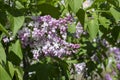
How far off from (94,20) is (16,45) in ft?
1.63

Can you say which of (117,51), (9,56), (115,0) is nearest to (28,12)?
(9,56)

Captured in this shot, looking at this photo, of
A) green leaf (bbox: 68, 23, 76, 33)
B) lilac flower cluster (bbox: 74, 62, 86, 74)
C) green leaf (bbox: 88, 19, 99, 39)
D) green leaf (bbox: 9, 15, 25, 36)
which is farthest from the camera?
lilac flower cluster (bbox: 74, 62, 86, 74)

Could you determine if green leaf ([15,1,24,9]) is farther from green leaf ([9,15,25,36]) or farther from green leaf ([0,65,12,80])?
green leaf ([0,65,12,80])

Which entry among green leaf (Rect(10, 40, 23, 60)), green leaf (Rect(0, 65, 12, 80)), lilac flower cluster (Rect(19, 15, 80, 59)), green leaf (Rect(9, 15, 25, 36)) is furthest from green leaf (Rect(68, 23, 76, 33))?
green leaf (Rect(0, 65, 12, 80))

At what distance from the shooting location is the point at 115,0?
175cm

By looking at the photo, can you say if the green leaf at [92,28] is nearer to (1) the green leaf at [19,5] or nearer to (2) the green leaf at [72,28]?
(2) the green leaf at [72,28]

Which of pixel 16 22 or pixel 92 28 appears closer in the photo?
pixel 16 22

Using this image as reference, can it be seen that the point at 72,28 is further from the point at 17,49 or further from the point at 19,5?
the point at 17,49

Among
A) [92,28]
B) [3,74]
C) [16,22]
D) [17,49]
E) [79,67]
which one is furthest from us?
[79,67]

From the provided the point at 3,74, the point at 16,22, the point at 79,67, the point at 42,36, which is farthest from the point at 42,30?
the point at 79,67

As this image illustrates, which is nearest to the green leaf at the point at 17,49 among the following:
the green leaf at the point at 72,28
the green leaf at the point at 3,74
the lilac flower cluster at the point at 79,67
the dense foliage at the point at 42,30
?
the dense foliage at the point at 42,30

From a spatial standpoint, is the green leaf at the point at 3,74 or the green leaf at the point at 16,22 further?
the green leaf at the point at 16,22

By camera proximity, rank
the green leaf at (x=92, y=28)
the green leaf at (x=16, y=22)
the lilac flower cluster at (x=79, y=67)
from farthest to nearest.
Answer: the lilac flower cluster at (x=79, y=67) < the green leaf at (x=92, y=28) < the green leaf at (x=16, y=22)

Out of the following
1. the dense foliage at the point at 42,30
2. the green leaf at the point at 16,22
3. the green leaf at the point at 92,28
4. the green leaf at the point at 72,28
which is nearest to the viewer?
the green leaf at the point at 16,22
